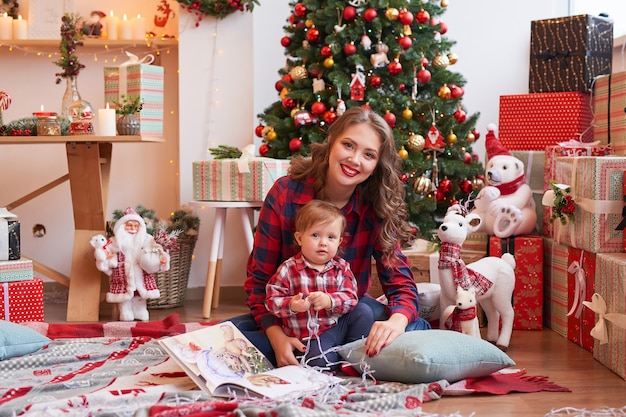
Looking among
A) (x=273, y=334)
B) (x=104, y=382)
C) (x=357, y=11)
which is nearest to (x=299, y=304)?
(x=273, y=334)

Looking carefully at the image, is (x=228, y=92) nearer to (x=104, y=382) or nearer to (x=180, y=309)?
(x=180, y=309)

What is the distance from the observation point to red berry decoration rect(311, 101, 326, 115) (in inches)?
145

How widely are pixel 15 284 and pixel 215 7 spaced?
1.56 metres

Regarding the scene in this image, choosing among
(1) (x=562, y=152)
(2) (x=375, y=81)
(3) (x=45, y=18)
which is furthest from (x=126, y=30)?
(1) (x=562, y=152)

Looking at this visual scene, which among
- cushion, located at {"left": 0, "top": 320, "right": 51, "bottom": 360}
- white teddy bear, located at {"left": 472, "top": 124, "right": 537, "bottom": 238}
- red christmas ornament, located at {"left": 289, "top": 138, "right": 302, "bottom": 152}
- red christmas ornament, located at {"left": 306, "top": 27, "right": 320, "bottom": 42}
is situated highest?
red christmas ornament, located at {"left": 306, "top": 27, "right": 320, "bottom": 42}

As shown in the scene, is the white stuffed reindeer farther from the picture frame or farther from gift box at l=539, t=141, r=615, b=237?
the picture frame

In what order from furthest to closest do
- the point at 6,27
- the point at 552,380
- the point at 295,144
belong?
the point at 6,27, the point at 295,144, the point at 552,380

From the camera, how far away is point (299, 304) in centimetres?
237

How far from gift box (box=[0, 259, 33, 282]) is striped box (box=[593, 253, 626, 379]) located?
2.05 m

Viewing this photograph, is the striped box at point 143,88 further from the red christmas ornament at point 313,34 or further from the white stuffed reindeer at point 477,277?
the white stuffed reindeer at point 477,277

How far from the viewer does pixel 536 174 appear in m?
3.67

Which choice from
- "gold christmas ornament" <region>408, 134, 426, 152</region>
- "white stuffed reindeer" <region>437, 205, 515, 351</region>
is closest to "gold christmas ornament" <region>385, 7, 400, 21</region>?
"gold christmas ornament" <region>408, 134, 426, 152</region>

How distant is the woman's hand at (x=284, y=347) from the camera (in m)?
2.39

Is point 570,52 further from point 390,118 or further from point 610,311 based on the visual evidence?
point 610,311
